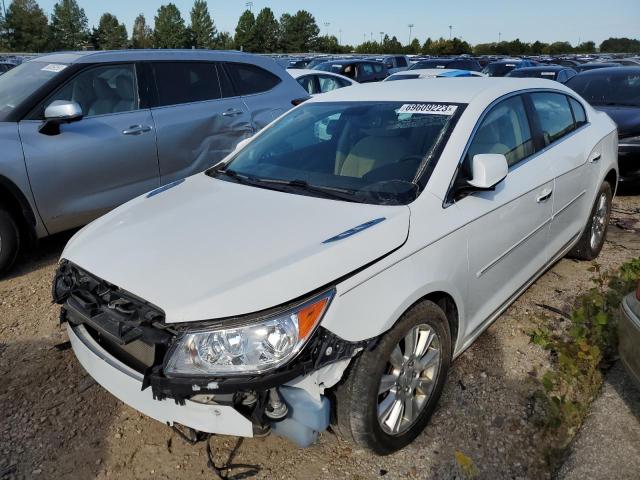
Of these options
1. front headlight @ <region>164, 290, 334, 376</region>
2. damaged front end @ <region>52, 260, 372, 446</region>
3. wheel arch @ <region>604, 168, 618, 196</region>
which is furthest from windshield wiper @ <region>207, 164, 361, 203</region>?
wheel arch @ <region>604, 168, 618, 196</region>

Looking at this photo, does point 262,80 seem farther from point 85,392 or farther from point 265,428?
point 265,428

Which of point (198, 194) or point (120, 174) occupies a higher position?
point (198, 194)

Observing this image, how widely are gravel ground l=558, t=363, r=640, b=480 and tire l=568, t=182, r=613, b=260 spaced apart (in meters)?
1.73

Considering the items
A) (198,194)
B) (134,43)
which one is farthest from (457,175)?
(134,43)

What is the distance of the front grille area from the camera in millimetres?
2111

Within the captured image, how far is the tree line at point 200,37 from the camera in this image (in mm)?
67438

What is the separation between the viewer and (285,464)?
2.49 m

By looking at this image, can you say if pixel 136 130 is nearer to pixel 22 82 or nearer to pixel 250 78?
pixel 22 82

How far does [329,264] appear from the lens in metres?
2.17

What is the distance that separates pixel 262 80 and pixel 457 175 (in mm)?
4036

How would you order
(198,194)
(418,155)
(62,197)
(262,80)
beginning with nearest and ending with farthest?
(418,155), (198,194), (62,197), (262,80)

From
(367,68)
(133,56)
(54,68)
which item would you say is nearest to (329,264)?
(54,68)

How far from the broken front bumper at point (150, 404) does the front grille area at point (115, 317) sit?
0.13 ft

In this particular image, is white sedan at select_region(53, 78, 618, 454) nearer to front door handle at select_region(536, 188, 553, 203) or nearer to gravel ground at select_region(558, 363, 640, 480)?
front door handle at select_region(536, 188, 553, 203)
